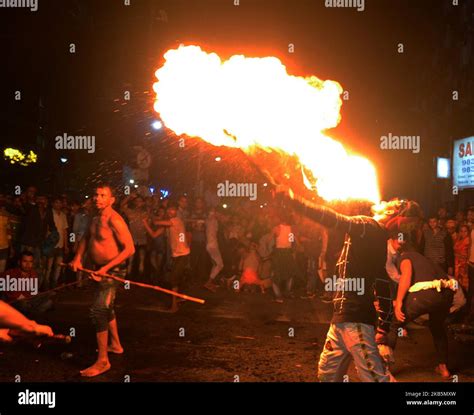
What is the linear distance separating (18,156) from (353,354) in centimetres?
2161

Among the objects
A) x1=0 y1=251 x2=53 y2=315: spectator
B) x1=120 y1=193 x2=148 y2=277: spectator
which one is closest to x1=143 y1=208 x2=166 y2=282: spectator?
x1=120 y1=193 x2=148 y2=277: spectator

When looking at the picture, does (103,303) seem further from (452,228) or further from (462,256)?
(452,228)

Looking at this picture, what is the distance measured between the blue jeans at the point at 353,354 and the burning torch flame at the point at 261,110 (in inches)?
47.4

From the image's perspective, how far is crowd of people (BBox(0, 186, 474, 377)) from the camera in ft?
28.3

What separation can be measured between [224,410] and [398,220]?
2357 millimetres

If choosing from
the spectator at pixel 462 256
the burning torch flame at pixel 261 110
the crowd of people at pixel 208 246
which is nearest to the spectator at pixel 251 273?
the crowd of people at pixel 208 246

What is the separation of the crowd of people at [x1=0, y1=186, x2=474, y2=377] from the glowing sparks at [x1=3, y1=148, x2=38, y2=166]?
503 inches

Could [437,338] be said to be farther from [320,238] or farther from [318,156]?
[320,238]

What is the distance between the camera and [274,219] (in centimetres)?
1035

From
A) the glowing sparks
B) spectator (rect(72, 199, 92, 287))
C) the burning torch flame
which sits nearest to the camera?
the burning torch flame

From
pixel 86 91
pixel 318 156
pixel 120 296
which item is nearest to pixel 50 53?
pixel 86 91

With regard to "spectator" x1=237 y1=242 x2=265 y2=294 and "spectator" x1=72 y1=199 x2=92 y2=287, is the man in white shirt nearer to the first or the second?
"spectator" x1=237 y1=242 x2=265 y2=294

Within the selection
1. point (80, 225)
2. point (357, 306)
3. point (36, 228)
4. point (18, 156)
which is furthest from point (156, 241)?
point (18, 156)

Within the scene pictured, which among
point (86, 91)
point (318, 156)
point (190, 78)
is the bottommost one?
point (318, 156)
